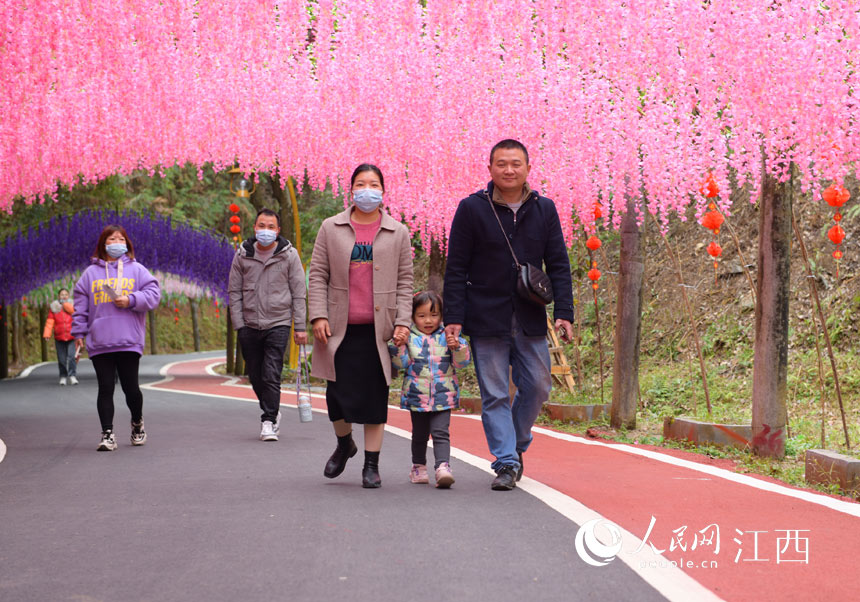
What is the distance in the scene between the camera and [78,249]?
22797 mm

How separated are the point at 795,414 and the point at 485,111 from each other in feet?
18.0

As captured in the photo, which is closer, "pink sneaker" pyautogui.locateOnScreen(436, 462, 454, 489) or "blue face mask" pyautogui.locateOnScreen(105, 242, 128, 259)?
"pink sneaker" pyautogui.locateOnScreen(436, 462, 454, 489)

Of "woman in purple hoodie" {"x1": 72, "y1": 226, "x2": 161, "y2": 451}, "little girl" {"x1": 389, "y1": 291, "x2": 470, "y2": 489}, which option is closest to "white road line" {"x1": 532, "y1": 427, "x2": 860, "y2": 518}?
"little girl" {"x1": 389, "y1": 291, "x2": 470, "y2": 489}

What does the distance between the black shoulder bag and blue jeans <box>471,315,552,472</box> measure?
7.9 inches

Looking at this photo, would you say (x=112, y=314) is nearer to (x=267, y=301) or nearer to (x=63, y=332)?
(x=267, y=301)

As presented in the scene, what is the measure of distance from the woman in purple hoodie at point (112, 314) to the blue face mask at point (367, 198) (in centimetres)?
281

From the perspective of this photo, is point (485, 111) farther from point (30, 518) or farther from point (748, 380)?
point (30, 518)

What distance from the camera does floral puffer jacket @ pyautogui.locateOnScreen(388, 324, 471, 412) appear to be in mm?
5758

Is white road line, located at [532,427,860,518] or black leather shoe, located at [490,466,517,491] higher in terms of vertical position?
black leather shoe, located at [490,466,517,491]

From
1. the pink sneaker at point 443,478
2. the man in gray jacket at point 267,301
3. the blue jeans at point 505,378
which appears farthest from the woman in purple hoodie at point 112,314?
the blue jeans at point 505,378

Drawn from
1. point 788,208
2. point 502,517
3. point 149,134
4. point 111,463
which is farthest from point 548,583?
point 149,134

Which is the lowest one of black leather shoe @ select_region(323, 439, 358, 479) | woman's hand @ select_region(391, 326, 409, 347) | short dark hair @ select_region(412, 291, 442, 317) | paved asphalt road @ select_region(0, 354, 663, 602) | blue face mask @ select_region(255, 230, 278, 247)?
paved asphalt road @ select_region(0, 354, 663, 602)

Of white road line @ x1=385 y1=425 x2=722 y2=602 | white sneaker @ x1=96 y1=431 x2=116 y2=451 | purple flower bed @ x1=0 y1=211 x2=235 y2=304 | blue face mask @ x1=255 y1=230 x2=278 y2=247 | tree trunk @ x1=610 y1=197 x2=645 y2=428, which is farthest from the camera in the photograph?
purple flower bed @ x1=0 y1=211 x2=235 y2=304

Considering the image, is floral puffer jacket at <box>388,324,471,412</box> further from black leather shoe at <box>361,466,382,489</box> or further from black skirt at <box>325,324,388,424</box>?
black leather shoe at <box>361,466,382,489</box>
